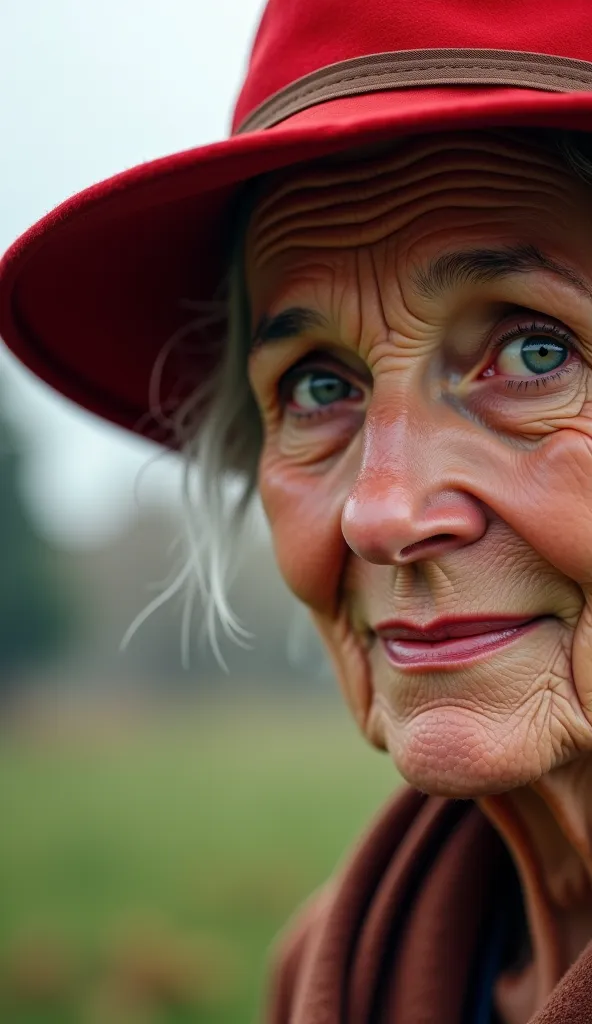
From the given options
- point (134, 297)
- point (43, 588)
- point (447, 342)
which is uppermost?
point (43, 588)

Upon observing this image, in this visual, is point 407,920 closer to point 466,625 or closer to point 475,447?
point 466,625

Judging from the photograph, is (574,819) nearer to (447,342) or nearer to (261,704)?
(447,342)

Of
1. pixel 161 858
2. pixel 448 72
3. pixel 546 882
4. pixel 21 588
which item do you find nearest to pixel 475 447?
pixel 448 72

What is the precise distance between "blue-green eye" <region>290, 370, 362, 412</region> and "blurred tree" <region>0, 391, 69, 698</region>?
18.1 meters

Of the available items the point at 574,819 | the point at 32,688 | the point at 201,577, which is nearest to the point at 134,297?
the point at 201,577

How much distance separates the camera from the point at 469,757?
61.5 inches

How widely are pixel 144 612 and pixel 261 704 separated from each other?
20.4 metres

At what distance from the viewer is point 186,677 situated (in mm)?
23031

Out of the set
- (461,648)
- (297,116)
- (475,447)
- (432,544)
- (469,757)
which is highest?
(297,116)

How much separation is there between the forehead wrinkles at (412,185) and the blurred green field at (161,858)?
3197 millimetres

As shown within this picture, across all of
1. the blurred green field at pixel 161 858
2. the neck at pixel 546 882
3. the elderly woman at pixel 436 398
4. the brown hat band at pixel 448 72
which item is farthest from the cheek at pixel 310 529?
the blurred green field at pixel 161 858

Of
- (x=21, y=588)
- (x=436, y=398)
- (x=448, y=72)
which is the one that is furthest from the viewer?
(x=21, y=588)

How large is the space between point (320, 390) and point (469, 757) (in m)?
0.66

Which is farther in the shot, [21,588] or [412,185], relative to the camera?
[21,588]
